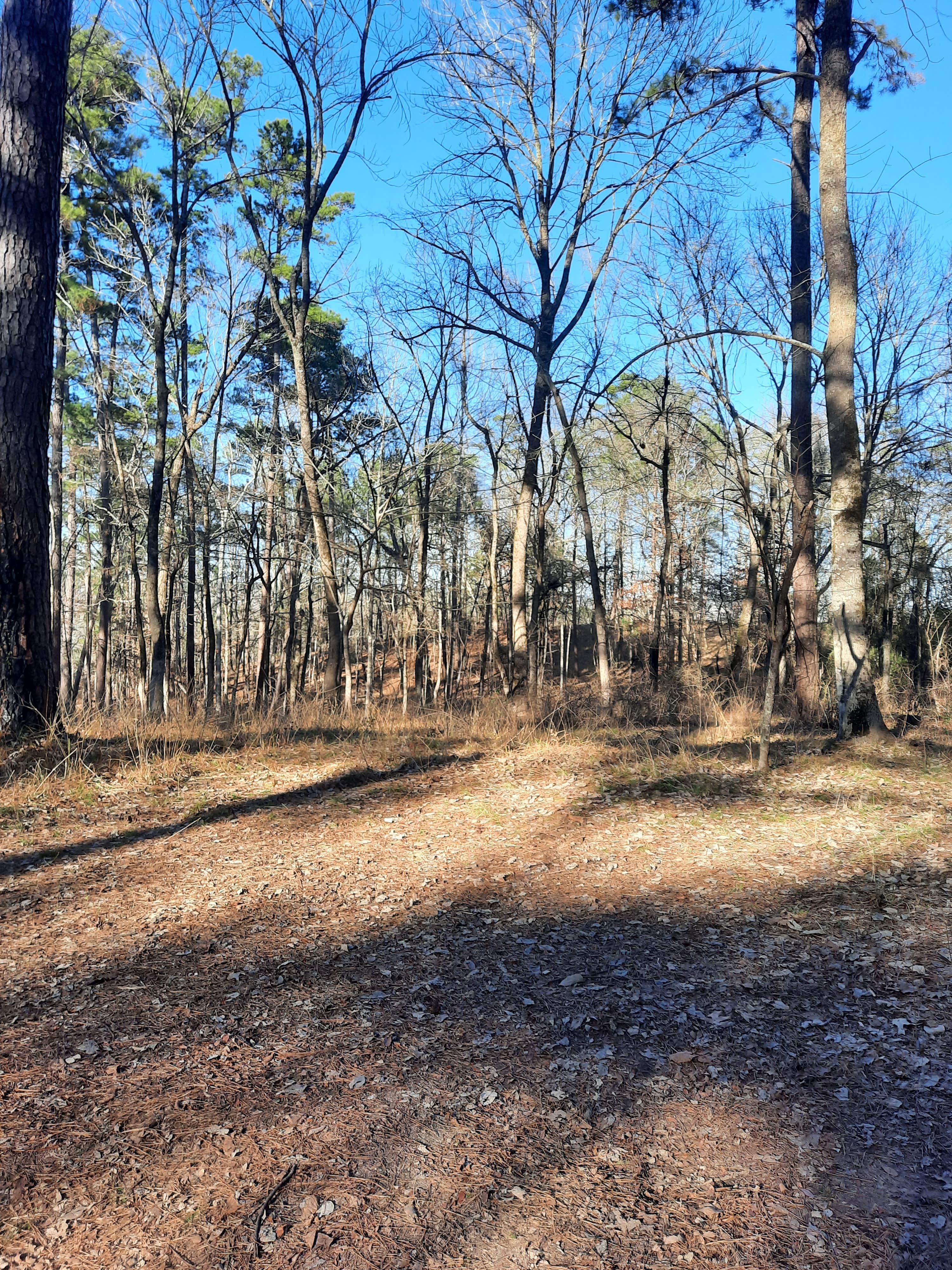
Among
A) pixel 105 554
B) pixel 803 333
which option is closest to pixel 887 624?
pixel 803 333

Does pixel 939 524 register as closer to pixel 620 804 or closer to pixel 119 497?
pixel 620 804

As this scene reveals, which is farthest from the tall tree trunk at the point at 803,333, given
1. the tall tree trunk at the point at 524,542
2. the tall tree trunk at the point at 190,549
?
the tall tree trunk at the point at 190,549

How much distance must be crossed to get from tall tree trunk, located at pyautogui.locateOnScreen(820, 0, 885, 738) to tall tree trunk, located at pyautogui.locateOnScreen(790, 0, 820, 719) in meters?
2.24

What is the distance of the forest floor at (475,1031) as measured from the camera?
188 centimetres

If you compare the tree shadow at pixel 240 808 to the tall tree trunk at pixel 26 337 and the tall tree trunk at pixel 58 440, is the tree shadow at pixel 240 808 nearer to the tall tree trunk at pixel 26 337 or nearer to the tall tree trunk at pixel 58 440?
the tall tree trunk at pixel 26 337

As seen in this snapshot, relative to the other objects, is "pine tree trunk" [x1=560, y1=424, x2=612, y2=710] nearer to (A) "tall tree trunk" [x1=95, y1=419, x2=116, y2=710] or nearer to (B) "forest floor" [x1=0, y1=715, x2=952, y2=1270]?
(B) "forest floor" [x1=0, y1=715, x2=952, y2=1270]

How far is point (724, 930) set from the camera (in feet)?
11.7

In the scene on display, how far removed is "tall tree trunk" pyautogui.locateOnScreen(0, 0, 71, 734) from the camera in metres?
5.67

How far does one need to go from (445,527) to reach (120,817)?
54.3 ft

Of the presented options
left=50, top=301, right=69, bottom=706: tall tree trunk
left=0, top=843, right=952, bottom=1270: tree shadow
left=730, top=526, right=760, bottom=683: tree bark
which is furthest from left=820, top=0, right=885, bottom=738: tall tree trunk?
left=50, top=301, right=69, bottom=706: tall tree trunk

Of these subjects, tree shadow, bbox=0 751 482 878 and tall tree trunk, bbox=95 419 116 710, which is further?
tall tree trunk, bbox=95 419 116 710

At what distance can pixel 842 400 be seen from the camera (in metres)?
6.70

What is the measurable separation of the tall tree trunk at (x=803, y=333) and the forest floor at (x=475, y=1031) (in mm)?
4122

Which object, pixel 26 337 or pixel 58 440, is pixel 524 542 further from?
pixel 58 440
